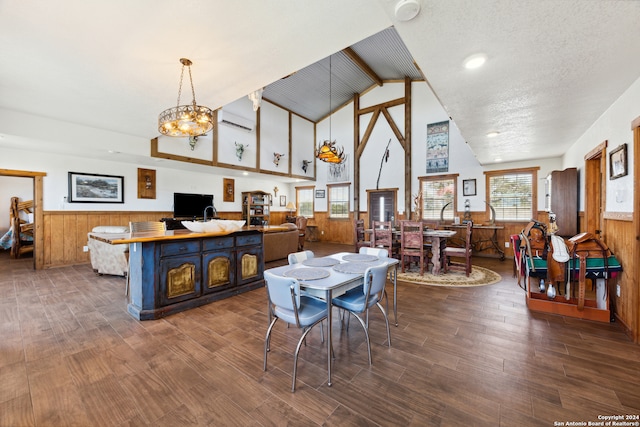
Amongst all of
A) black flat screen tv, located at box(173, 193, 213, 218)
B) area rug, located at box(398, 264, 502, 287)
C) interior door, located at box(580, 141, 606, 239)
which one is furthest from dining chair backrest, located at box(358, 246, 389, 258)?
black flat screen tv, located at box(173, 193, 213, 218)

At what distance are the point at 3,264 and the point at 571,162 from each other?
38.7ft

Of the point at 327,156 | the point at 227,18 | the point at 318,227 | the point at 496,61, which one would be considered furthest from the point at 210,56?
the point at 318,227

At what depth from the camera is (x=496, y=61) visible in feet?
6.70

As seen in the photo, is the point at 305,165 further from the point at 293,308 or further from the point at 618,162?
the point at 293,308

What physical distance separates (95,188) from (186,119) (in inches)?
189

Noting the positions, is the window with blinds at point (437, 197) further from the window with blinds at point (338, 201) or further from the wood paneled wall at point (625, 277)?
the wood paneled wall at point (625, 277)

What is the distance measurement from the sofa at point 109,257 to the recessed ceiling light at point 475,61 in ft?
17.4

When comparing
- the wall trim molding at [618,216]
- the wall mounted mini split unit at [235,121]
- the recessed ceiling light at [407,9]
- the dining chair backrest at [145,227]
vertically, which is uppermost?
the wall mounted mini split unit at [235,121]

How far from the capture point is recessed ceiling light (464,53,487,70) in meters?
1.97

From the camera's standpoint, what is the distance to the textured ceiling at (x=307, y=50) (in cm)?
164

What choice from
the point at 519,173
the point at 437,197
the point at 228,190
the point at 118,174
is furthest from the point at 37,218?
the point at 519,173

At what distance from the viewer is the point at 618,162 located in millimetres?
2666

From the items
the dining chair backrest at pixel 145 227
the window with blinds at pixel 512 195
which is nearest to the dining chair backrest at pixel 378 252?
the dining chair backrest at pixel 145 227

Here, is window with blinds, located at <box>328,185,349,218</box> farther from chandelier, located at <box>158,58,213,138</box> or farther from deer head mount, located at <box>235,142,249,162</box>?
chandelier, located at <box>158,58,213,138</box>
